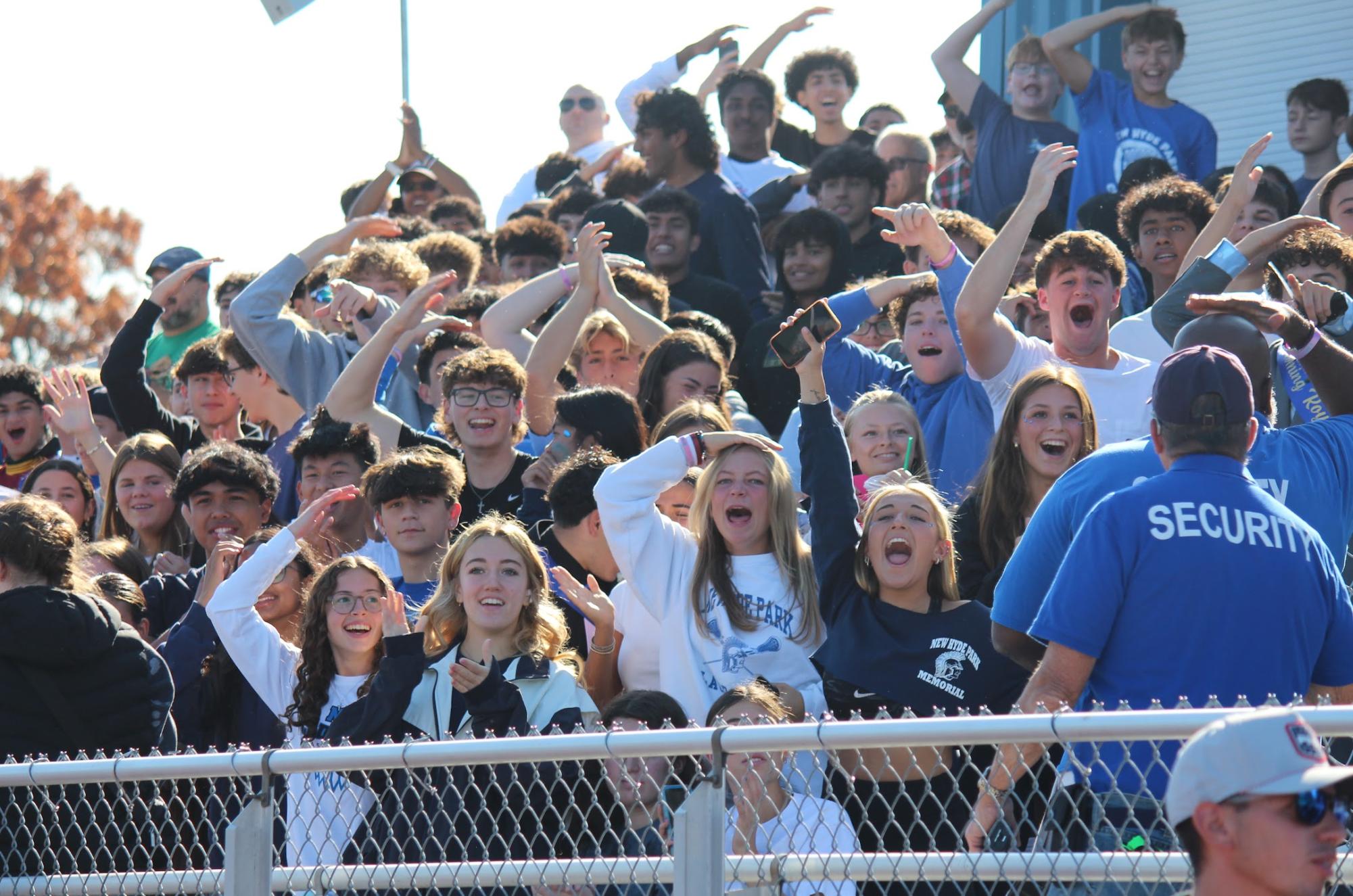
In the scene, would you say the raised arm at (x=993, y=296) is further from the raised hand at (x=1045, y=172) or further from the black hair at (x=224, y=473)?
the black hair at (x=224, y=473)

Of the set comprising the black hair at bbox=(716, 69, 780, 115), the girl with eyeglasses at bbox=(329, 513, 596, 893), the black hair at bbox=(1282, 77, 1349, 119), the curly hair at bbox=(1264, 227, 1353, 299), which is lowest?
the girl with eyeglasses at bbox=(329, 513, 596, 893)

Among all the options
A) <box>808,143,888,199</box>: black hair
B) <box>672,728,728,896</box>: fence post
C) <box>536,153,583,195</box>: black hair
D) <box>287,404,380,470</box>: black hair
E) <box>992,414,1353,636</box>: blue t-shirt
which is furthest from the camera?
<box>536,153,583,195</box>: black hair

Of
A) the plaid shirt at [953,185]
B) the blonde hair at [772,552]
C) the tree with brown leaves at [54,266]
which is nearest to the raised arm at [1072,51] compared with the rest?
the plaid shirt at [953,185]

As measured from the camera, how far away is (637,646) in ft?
18.5

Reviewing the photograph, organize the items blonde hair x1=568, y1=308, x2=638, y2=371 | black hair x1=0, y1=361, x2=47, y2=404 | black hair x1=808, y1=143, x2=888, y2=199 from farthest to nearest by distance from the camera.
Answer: black hair x1=808, y1=143, x2=888, y2=199
black hair x1=0, y1=361, x2=47, y2=404
blonde hair x1=568, y1=308, x2=638, y2=371

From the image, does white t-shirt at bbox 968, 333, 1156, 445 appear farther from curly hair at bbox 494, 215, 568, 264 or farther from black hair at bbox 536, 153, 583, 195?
black hair at bbox 536, 153, 583, 195

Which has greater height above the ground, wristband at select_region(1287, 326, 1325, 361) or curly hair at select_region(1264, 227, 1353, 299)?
curly hair at select_region(1264, 227, 1353, 299)

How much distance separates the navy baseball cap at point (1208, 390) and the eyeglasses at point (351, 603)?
275 cm

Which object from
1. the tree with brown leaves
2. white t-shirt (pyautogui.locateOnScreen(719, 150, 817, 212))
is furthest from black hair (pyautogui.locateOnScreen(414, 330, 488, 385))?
the tree with brown leaves

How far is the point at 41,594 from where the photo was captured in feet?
16.4

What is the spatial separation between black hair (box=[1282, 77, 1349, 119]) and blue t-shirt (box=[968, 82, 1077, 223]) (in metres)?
1.21

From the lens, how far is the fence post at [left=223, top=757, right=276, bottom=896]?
3.82 m

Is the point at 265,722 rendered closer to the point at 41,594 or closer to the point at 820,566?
the point at 41,594

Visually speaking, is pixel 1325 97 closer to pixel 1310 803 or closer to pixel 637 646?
pixel 637 646
